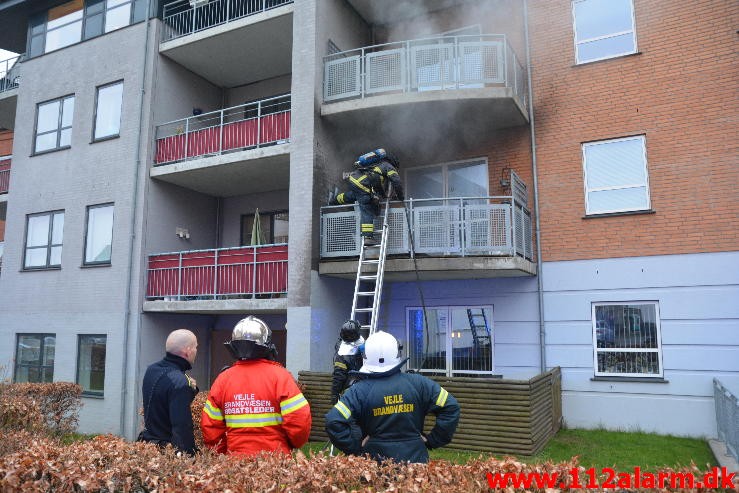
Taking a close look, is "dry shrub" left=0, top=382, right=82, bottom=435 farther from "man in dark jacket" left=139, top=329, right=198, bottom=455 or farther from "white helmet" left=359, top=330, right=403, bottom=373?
"white helmet" left=359, top=330, right=403, bottom=373

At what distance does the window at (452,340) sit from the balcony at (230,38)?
22.1 ft

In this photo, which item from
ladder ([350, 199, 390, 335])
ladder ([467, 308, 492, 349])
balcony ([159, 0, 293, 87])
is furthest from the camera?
balcony ([159, 0, 293, 87])

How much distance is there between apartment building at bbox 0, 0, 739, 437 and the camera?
966 cm

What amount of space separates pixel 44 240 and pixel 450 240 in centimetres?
1099

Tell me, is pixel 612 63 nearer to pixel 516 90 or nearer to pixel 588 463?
pixel 516 90

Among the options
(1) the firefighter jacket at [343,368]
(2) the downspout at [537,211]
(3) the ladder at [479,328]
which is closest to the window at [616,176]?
(2) the downspout at [537,211]

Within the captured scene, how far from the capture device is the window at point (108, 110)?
44.5ft

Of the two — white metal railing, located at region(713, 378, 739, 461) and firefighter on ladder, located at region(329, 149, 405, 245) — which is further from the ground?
firefighter on ladder, located at region(329, 149, 405, 245)

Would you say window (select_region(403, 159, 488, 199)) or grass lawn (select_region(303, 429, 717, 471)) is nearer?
grass lawn (select_region(303, 429, 717, 471))

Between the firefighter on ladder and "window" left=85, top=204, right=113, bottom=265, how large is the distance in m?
6.85

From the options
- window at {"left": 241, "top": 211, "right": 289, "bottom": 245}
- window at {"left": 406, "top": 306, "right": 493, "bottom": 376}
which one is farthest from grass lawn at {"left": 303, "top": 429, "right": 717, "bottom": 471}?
window at {"left": 241, "top": 211, "right": 289, "bottom": 245}

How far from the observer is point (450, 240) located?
959cm

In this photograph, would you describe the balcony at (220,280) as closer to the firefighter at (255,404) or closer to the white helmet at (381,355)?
the firefighter at (255,404)

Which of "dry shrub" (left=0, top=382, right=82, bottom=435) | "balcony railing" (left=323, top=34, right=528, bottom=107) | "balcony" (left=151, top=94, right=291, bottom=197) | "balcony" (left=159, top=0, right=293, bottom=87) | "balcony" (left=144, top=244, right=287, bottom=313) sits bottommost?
"dry shrub" (left=0, top=382, right=82, bottom=435)
